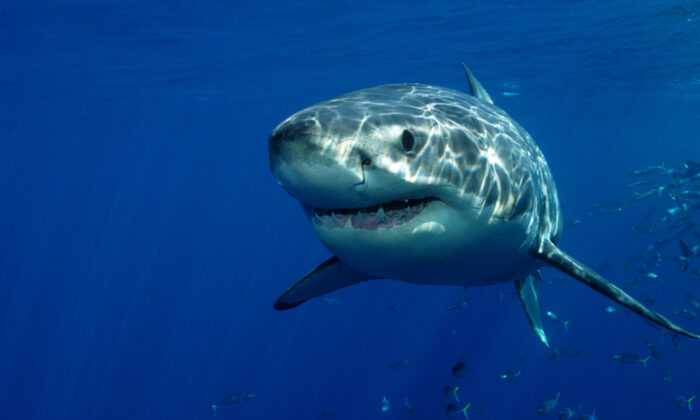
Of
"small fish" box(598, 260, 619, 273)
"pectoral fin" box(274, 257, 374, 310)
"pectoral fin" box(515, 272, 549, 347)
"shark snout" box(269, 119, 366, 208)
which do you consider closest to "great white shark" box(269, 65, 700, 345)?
"shark snout" box(269, 119, 366, 208)

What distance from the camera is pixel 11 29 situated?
15.2 metres

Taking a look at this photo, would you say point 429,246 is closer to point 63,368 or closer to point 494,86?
point 494,86

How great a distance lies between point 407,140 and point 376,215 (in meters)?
0.39

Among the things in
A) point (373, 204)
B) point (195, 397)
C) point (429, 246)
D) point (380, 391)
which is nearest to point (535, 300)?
point (429, 246)

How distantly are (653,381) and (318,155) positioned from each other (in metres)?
28.9

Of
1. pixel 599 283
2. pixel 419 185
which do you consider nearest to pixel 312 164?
pixel 419 185

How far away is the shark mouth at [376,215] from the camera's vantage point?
7.61 ft

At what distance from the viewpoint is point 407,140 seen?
221 cm

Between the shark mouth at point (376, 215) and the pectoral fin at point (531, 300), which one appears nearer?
the shark mouth at point (376, 215)

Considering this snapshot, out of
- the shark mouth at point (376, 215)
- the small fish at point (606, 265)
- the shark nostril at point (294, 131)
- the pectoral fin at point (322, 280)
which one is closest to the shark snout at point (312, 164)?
the shark nostril at point (294, 131)

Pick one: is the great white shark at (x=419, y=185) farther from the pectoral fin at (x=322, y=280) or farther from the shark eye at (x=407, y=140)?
the pectoral fin at (x=322, y=280)

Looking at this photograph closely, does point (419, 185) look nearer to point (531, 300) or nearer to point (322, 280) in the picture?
point (322, 280)

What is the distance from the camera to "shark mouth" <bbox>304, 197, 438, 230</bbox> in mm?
2318

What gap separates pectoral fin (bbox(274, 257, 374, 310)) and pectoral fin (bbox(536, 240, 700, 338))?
151 centimetres
